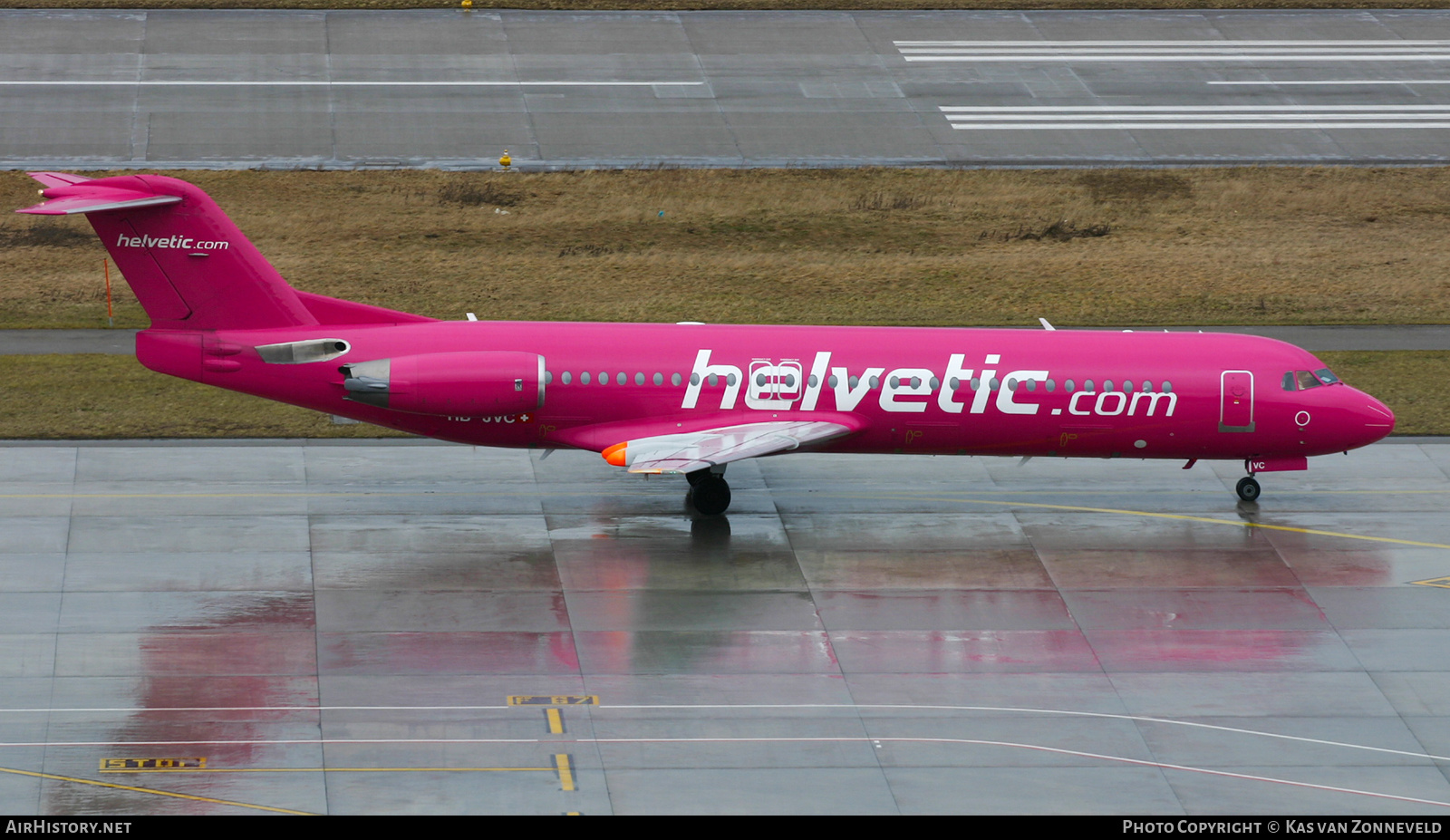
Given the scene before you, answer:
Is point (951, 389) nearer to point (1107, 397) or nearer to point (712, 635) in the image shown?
point (1107, 397)

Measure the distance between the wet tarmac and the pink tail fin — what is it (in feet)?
13.5

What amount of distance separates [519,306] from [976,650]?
22.1 metres

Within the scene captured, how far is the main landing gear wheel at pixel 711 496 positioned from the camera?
33781mm

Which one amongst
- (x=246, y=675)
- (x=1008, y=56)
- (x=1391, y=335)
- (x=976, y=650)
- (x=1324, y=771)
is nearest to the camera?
(x=1324, y=771)

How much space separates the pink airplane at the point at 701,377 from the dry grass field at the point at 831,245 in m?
12.4

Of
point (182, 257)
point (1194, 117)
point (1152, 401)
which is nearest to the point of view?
point (182, 257)

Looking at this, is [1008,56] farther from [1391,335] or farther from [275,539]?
[275,539]

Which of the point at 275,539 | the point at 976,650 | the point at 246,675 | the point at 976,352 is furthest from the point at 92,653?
the point at 976,352

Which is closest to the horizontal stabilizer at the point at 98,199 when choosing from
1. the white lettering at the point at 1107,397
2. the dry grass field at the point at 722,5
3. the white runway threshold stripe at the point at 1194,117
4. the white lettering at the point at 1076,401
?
the white lettering at the point at 1076,401

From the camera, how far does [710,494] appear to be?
33781mm

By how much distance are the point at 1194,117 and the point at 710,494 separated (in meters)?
35.4

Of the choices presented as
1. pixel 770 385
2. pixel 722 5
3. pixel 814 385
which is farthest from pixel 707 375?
pixel 722 5

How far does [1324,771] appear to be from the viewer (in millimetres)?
24891

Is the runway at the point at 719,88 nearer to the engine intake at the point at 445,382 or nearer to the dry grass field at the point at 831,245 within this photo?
the dry grass field at the point at 831,245
